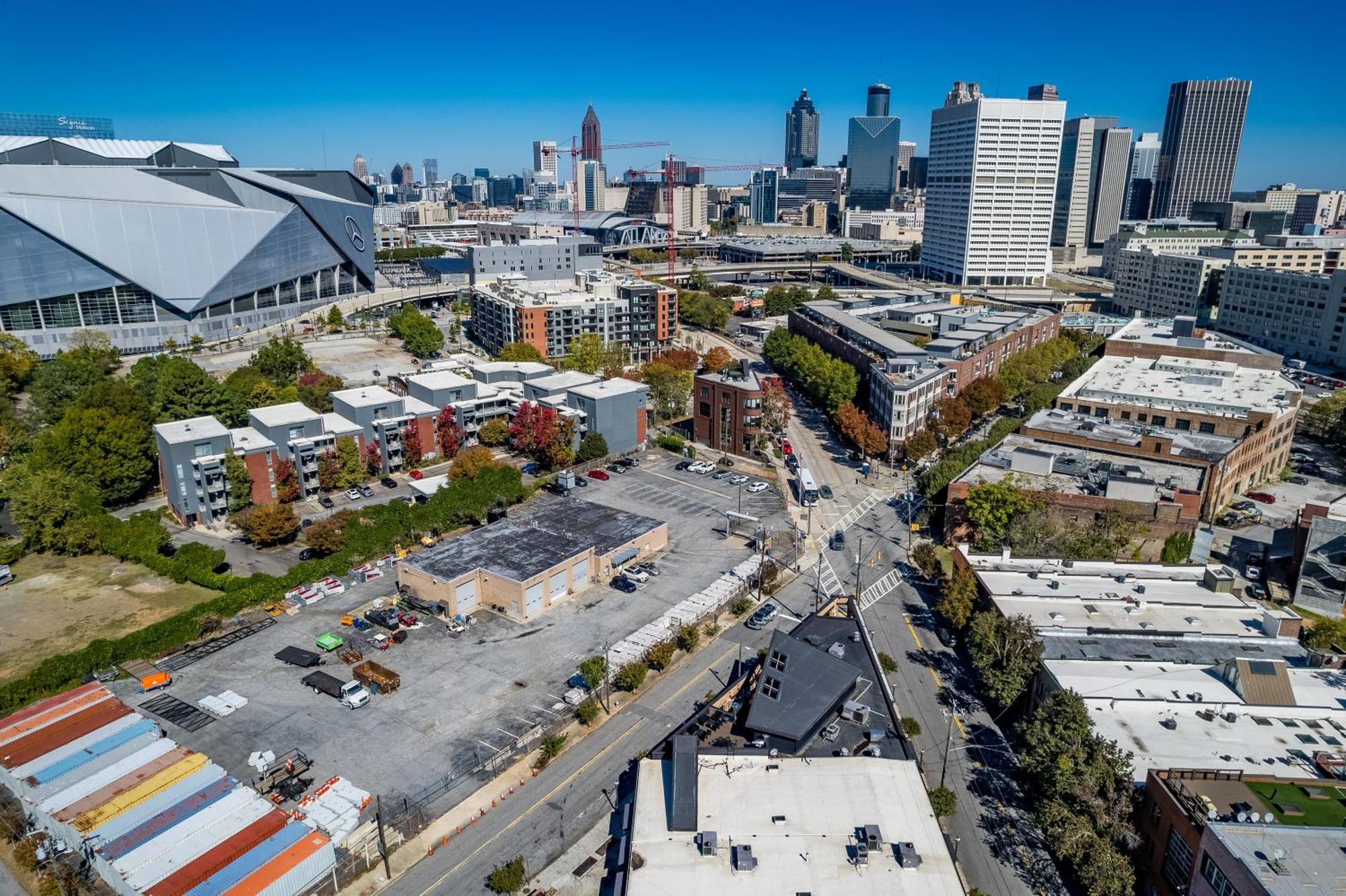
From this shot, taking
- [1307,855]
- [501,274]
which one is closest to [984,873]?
[1307,855]

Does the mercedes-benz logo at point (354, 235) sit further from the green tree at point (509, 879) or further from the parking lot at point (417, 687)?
the green tree at point (509, 879)

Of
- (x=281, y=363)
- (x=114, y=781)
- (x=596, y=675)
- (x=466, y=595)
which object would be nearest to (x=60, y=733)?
(x=114, y=781)

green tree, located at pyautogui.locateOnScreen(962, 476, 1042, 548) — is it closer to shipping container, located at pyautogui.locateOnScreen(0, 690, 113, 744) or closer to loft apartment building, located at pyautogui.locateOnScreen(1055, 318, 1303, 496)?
loft apartment building, located at pyautogui.locateOnScreen(1055, 318, 1303, 496)

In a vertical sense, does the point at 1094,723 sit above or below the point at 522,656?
above

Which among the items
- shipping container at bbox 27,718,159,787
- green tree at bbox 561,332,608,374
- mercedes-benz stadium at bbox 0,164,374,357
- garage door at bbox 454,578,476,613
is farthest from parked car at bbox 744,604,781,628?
mercedes-benz stadium at bbox 0,164,374,357

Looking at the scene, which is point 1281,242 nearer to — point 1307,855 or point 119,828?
point 1307,855

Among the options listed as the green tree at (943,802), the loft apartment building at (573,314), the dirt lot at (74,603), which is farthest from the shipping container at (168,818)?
the loft apartment building at (573,314)

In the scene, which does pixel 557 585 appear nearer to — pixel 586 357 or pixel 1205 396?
pixel 586 357
